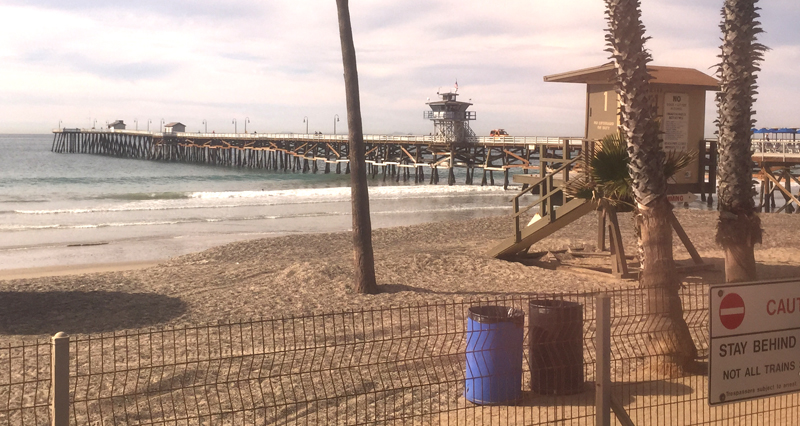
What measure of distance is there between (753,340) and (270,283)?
865cm

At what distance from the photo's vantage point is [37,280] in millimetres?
12773

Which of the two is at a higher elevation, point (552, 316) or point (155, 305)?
point (552, 316)

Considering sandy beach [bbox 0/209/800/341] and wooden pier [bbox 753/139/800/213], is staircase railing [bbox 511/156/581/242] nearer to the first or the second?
sandy beach [bbox 0/209/800/341]

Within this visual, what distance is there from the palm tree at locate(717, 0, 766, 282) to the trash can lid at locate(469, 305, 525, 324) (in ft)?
9.10

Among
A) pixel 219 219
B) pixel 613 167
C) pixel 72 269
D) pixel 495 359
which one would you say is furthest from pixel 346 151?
pixel 495 359

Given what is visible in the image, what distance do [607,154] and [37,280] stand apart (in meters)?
9.96

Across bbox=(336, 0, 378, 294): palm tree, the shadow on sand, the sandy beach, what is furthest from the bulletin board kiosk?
the shadow on sand

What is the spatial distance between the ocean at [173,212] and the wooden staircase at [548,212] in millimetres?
9655

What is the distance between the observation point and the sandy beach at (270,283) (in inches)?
376

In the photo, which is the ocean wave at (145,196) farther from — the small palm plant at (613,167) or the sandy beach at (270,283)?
the small palm plant at (613,167)

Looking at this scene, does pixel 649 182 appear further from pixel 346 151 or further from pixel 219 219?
pixel 346 151

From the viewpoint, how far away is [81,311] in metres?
9.87

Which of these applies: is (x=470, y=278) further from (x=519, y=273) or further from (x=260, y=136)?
(x=260, y=136)

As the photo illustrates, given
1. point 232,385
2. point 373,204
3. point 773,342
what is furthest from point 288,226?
point 773,342
